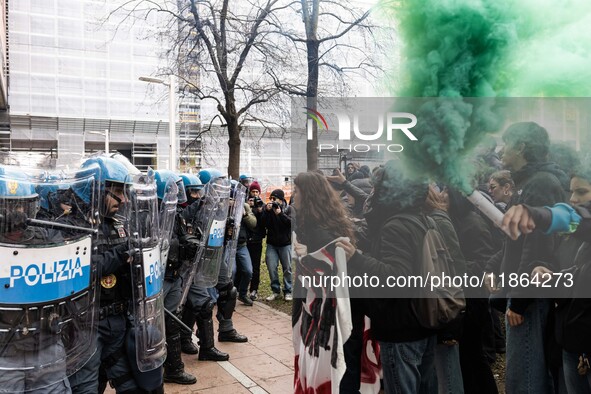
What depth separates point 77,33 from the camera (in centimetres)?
3200

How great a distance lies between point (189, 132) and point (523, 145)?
26.5 m

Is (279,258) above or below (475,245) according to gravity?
below

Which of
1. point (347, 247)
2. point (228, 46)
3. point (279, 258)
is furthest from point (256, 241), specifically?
point (228, 46)

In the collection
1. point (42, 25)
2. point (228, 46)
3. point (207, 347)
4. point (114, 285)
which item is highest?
point (42, 25)

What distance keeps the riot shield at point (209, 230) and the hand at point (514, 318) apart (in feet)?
9.81

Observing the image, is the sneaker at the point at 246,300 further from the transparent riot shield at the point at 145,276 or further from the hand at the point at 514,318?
the hand at the point at 514,318

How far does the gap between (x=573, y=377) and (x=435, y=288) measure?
84 centimetres

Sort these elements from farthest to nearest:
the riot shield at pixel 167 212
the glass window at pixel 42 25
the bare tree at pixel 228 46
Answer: the glass window at pixel 42 25, the bare tree at pixel 228 46, the riot shield at pixel 167 212

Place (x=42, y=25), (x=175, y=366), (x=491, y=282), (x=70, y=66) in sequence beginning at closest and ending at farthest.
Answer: (x=491, y=282) < (x=175, y=366) < (x=42, y=25) < (x=70, y=66)

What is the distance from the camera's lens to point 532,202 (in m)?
2.59

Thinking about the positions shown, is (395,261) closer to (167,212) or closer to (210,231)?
(167,212)

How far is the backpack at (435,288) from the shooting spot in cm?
272

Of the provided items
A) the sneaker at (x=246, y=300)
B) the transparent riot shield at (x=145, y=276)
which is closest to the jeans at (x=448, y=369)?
the transparent riot shield at (x=145, y=276)

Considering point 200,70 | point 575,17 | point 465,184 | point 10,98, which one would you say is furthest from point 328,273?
point 10,98
